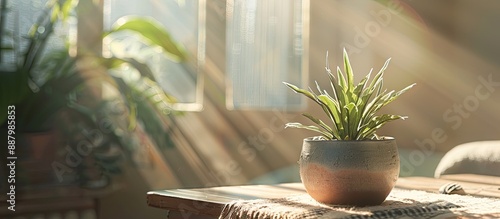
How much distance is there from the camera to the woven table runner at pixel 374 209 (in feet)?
4.36

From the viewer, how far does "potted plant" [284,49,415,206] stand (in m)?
1.42

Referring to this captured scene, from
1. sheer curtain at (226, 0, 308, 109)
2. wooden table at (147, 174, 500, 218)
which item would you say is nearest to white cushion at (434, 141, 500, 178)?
wooden table at (147, 174, 500, 218)

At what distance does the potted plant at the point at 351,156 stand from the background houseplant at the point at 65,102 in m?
1.69

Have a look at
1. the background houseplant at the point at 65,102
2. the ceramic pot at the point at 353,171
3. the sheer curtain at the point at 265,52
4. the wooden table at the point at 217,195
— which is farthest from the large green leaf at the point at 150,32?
the ceramic pot at the point at 353,171

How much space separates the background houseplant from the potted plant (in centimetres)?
169

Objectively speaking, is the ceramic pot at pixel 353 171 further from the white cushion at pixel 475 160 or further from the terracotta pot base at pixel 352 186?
the white cushion at pixel 475 160

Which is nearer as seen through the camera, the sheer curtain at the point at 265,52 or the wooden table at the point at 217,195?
the wooden table at the point at 217,195

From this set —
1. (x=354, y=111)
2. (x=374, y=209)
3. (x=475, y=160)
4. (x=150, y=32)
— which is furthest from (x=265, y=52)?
(x=374, y=209)

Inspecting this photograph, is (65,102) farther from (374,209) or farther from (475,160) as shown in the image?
(374,209)

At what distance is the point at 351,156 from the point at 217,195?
41cm

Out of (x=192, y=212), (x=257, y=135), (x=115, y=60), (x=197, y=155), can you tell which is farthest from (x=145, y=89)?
(x=192, y=212)

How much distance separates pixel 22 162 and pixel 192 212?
159cm

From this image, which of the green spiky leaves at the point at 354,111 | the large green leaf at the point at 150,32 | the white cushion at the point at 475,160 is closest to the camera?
the green spiky leaves at the point at 354,111

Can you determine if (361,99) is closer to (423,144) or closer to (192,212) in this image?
(192,212)
